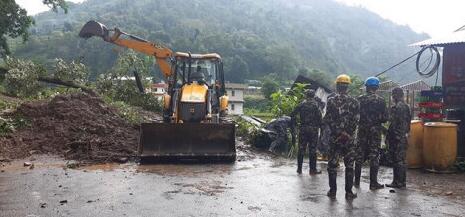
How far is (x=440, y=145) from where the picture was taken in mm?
9867

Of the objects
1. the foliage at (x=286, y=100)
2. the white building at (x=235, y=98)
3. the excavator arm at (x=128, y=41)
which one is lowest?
the foliage at (x=286, y=100)

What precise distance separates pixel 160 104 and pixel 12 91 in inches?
255

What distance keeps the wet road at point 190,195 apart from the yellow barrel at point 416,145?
3.12 feet

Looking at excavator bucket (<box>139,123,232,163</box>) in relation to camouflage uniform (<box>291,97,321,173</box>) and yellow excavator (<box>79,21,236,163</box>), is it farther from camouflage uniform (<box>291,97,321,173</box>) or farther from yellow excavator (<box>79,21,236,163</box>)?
camouflage uniform (<box>291,97,321,173</box>)

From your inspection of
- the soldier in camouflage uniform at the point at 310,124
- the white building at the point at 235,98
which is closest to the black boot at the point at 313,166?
the soldier in camouflage uniform at the point at 310,124

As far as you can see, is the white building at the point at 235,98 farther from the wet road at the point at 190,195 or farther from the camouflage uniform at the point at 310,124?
the wet road at the point at 190,195

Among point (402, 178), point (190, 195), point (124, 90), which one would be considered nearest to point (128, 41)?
point (190, 195)

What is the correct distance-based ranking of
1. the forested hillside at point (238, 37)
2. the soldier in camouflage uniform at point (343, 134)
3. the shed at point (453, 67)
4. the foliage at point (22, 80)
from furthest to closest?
the forested hillside at point (238, 37) < the foliage at point (22, 80) < the shed at point (453, 67) < the soldier in camouflage uniform at point (343, 134)

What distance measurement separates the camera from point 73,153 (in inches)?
439

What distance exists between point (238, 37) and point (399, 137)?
90.2m

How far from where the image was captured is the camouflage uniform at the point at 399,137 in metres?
8.37

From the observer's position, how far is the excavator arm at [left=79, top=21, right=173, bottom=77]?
13156 millimetres

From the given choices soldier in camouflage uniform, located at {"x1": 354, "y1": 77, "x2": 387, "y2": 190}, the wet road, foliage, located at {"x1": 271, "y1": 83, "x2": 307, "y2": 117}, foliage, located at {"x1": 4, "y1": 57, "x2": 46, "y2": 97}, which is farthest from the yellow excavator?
foliage, located at {"x1": 4, "y1": 57, "x2": 46, "y2": 97}

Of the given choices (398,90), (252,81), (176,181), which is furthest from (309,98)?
(252,81)
